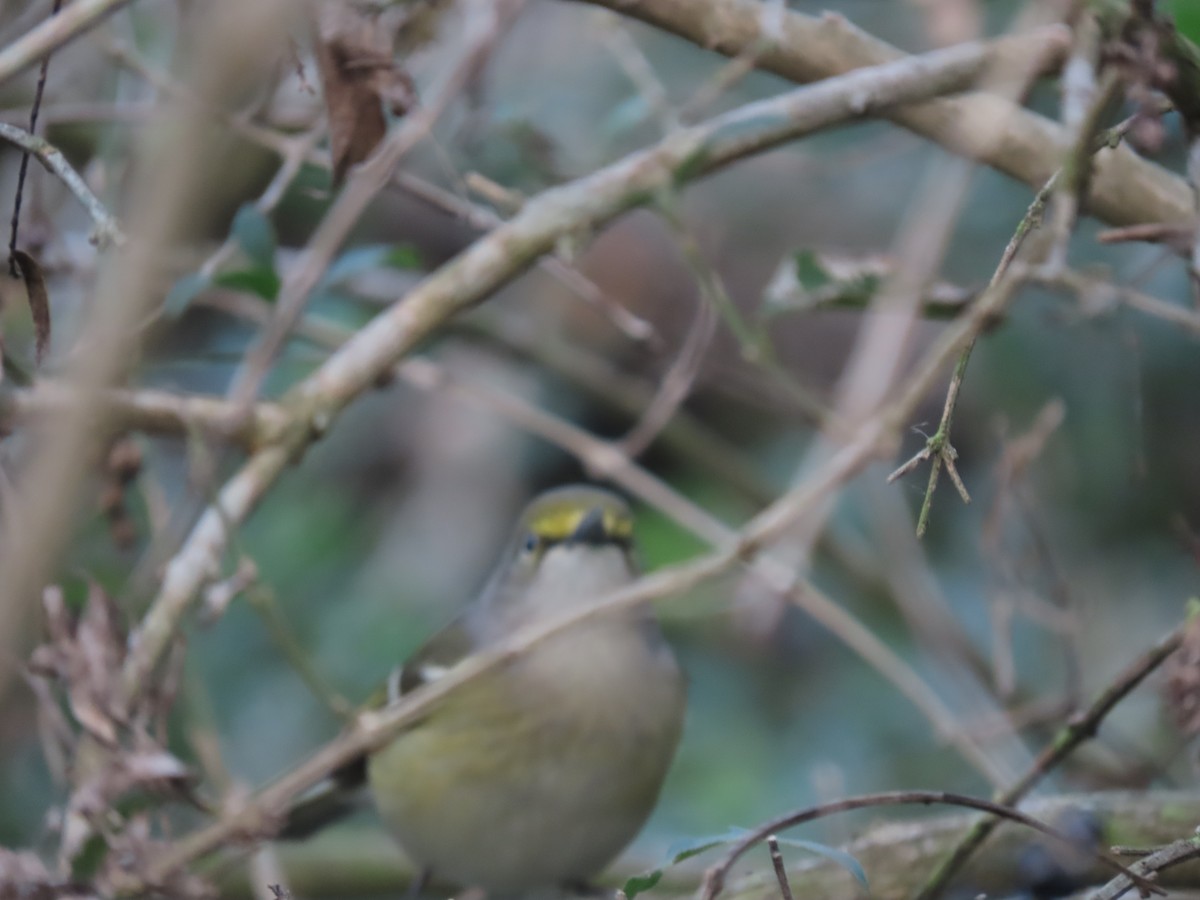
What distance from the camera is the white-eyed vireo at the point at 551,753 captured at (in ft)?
11.0

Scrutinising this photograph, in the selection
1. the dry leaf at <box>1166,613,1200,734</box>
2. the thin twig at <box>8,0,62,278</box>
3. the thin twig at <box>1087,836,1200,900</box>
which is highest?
the thin twig at <box>8,0,62,278</box>

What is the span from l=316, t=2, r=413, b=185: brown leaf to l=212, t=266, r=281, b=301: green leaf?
2.04 ft

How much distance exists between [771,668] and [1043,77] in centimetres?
293

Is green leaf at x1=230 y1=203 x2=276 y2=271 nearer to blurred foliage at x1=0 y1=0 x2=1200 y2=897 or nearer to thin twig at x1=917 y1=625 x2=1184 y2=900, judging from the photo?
blurred foliage at x1=0 y1=0 x2=1200 y2=897

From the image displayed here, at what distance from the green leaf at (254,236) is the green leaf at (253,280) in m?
0.02

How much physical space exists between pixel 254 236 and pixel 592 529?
3.82ft

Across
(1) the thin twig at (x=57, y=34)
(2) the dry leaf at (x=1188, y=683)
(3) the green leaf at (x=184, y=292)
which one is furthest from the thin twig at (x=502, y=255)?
(1) the thin twig at (x=57, y=34)

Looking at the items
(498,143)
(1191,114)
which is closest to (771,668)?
(498,143)

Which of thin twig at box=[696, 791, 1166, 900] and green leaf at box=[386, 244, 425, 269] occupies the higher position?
green leaf at box=[386, 244, 425, 269]

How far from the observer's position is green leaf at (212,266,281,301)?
288 cm

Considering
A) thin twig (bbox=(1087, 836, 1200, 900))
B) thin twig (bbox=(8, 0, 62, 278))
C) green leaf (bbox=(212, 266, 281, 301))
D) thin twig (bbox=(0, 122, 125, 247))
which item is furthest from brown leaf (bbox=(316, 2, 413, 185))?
thin twig (bbox=(1087, 836, 1200, 900))

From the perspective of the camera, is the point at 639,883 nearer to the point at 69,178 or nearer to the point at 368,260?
the point at 69,178

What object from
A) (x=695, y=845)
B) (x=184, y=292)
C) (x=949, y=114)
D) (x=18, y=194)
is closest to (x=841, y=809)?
(x=695, y=845)

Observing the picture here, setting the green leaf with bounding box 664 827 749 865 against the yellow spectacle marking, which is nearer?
the green leaf with bounding box 664 827 749 865
